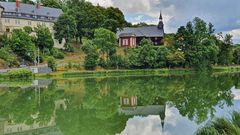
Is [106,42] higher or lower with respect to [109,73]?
higher

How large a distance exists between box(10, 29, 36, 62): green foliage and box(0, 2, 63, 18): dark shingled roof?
9149mm

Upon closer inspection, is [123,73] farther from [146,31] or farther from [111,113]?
[111,113]

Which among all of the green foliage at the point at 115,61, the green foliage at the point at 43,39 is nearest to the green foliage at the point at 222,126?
the green foliage at the point at 115,61

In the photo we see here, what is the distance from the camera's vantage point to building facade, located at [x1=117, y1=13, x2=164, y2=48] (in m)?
66.5

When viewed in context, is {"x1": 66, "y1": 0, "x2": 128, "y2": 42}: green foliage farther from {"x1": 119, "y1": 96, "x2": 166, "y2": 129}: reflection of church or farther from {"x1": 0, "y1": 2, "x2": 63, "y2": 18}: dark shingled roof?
{"x1": 119, "y1": 96, "x2": 166, "y2": 129}: reflection of church

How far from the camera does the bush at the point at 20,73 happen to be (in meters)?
42.6

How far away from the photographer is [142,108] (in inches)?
780

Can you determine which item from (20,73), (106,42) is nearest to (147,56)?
(106,42)

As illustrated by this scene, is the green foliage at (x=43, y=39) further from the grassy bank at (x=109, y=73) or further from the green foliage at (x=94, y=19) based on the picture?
the grassy bank at (x=109, y=73)

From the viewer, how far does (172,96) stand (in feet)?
81.6

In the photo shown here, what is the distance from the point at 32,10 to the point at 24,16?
2.39m

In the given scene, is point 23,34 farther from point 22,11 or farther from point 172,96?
point 172,96

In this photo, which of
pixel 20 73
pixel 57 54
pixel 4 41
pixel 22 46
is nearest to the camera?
pixel 20 73

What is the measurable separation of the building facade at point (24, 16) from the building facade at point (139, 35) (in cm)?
1113
